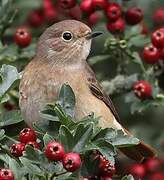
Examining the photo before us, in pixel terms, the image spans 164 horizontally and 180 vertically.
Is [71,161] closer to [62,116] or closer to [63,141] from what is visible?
[63,141]

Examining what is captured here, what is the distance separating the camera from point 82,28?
233 inches

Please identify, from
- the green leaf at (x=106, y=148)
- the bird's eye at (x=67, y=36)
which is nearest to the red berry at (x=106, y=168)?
the green leaf at (x=106, y=148)

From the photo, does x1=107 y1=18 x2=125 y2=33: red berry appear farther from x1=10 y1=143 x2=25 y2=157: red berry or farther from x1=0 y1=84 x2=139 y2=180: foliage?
x1=10 y1=143 x2=25 y2=157: red berry

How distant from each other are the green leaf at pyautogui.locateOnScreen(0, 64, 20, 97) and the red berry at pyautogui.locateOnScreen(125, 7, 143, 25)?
5.94 ft

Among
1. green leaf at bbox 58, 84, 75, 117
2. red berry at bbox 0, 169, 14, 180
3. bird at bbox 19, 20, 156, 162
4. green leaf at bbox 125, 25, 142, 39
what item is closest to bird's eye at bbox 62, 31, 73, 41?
bird at bbox 19, 20, 156, 162

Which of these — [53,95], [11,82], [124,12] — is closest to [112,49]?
[124,12]

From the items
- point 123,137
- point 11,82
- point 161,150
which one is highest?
point 11,82

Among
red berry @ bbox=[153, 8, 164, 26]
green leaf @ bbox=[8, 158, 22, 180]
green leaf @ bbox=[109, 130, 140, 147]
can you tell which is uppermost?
green leaf @ bbox=[8, 158, 22, 180]

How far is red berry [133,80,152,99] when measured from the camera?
5.96 meters

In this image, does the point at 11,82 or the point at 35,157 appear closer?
the point at 35,157

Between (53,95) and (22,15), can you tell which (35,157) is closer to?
(53,95)

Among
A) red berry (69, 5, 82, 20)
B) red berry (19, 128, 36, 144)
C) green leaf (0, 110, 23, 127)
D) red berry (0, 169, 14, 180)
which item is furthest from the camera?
red berry (69, 5, 82, 20)

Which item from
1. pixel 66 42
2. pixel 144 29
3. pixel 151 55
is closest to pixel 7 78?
pixel 66 42

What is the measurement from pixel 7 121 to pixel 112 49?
65.5 inches
